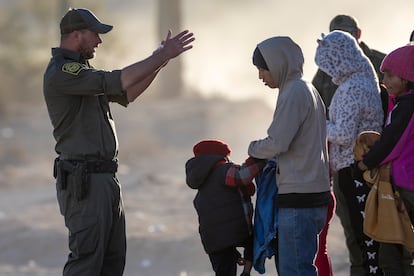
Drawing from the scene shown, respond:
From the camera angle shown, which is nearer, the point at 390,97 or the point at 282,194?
the point at 282,194

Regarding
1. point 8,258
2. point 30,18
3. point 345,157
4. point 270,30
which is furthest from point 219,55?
point 345,157

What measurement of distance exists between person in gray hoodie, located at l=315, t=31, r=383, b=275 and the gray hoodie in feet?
2.32

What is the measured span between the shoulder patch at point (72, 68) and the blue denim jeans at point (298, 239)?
1.29 meters

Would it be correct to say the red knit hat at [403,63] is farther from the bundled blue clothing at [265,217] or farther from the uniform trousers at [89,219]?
the uniform trousers at [89,219]

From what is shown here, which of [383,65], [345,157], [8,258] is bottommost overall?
[8,258]

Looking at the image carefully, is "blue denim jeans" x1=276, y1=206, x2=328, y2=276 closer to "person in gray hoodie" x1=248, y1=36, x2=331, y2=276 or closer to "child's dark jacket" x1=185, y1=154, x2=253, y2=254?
"person in gray hoodie" x1=248, y1=36, x2=331, y2=276

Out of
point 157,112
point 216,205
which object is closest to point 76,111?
point 216,205

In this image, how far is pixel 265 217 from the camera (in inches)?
228

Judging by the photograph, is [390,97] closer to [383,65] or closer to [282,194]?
[383,65]

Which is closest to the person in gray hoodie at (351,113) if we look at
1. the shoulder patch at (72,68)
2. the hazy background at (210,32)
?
the shoulder patch at (72,68)

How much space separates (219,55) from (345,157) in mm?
29670

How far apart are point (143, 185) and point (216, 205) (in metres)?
8.52

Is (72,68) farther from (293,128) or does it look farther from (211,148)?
(293,128)

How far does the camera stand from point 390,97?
247 inches
